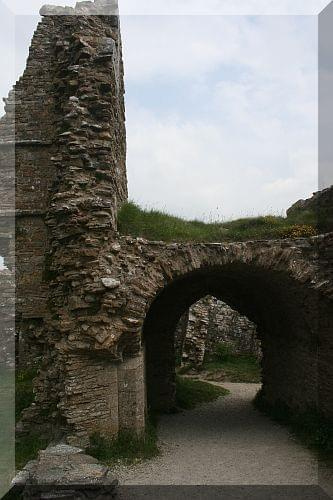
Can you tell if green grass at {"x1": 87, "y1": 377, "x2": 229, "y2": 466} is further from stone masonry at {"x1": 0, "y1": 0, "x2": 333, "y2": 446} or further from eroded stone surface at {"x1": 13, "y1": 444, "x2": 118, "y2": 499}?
eroded stone surface at {"x1": 13, "y1": 444, "x2": 118, "y2": 499}

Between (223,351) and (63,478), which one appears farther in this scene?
(223,351)

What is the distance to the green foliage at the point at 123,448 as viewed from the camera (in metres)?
8.22

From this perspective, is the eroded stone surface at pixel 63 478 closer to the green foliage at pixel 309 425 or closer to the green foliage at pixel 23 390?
the green foliage at pixel 23 390

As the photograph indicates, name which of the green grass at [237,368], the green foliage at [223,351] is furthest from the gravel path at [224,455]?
the green foliage at [223,351]

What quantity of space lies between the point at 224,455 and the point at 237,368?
10.6 m

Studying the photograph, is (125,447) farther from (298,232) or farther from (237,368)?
(237,368)

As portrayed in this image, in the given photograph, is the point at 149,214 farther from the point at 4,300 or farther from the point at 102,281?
the point at 4,300

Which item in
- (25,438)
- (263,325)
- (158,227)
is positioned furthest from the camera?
(263,325)

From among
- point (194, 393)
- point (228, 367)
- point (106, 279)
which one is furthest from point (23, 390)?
point (228, 367)

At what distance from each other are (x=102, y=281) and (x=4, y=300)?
6.87 meters

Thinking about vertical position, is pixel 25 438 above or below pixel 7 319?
below

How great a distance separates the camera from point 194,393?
15.2m

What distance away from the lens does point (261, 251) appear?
980 cm

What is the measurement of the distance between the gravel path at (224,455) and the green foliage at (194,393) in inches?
46.2
